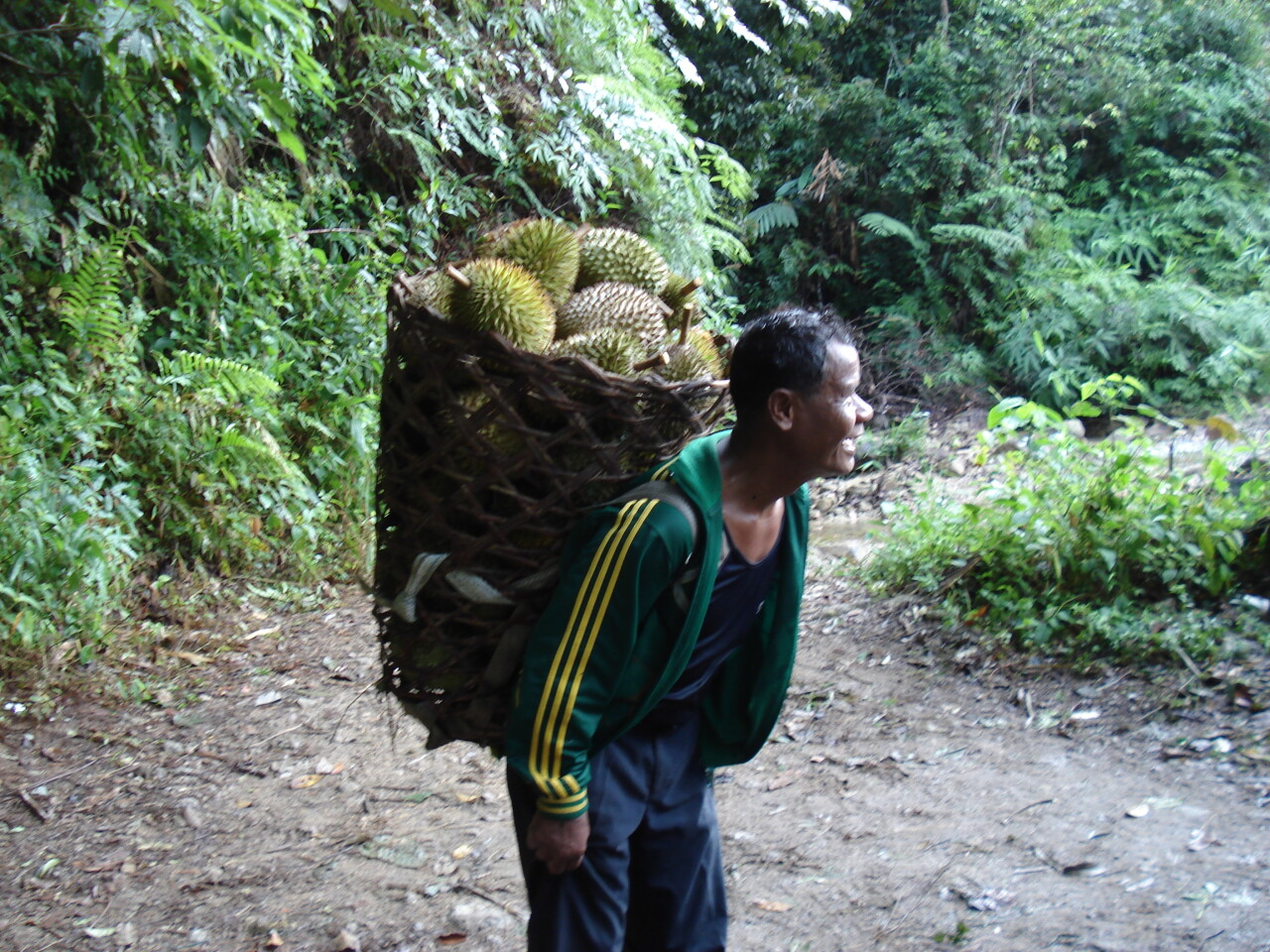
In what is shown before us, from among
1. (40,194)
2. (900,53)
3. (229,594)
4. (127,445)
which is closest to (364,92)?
(40,194)

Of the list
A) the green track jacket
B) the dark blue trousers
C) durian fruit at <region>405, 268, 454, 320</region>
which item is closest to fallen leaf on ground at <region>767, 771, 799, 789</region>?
the dark blue trousers

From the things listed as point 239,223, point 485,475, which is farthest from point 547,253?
point 239,223

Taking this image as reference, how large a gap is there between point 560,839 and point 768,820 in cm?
172

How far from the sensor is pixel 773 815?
10.2 feet

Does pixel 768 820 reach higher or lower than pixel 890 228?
lower

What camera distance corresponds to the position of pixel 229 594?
14.7 ft

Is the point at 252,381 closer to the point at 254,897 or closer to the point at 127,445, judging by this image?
the point at 127,445

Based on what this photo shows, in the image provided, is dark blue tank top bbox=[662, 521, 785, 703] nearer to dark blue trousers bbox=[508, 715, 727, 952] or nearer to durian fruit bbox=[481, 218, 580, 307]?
dark blue trousers bbox=[508, 715, 727, 952]

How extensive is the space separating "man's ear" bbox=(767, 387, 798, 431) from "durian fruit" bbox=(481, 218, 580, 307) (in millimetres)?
451

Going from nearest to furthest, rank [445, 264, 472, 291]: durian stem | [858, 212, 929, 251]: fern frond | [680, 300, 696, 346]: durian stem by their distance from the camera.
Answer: [445, 264, 472, 291]: durian stem → [680, 300, 696, 346]: durian stem → [858, 212, 929, 251]: fern frond

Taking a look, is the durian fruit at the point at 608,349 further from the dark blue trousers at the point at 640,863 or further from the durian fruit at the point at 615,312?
the dark blue trousers at the point at 640,863

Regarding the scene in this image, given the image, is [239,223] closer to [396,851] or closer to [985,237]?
[396,851]

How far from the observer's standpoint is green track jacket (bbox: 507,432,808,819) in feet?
4.87

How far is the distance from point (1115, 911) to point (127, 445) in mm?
4183
